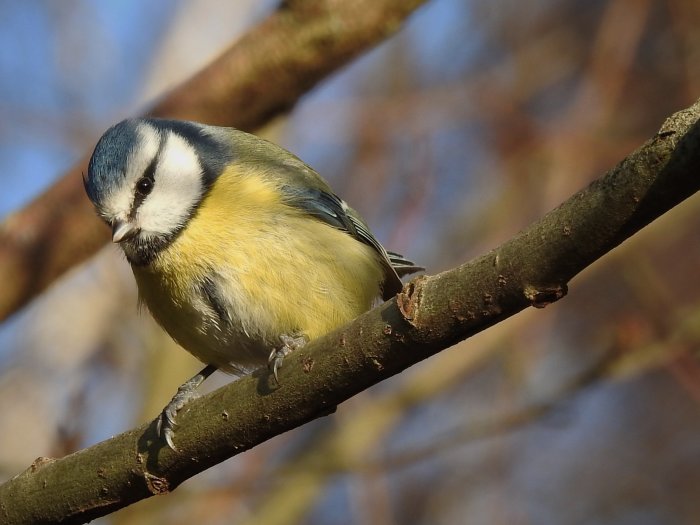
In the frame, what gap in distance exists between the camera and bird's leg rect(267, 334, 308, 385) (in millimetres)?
2336

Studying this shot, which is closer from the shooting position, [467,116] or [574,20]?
[467,116]

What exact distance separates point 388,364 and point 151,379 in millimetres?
2614

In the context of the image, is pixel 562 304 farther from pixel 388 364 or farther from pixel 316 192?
pixel 388 364

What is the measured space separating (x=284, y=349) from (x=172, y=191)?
72 cm

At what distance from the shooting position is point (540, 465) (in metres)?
6.69

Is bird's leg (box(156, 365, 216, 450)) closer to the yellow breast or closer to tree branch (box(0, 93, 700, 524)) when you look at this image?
tree branch (box(0, 93, 700, 524))

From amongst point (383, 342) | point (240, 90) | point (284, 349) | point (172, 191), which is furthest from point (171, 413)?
point (240, 90)

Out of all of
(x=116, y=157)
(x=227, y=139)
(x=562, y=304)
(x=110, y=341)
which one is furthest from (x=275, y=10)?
(x=562, y=304)

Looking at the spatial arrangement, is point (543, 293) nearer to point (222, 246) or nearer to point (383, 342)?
point (383, 342)

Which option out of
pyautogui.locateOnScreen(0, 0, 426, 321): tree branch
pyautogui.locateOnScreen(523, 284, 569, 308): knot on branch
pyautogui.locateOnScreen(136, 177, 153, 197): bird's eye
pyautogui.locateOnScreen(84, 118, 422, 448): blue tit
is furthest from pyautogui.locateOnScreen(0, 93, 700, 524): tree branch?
pyautogui.locateOnScreen(0, 0, 426, 321): tree branch

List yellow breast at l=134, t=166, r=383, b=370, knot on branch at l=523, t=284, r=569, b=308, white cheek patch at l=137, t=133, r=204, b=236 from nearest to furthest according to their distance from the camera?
1. knot on branch at l=523, t=284, r=569, b=308
2. yellow breast at l=134, t=166, r=383, b=370
3. white cheek patch at l=137, t=133, r=204, b=236

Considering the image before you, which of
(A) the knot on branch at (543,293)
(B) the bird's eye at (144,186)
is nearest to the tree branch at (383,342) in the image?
(A) the knot on branch at (543,293)

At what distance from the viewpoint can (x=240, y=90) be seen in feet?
12.1

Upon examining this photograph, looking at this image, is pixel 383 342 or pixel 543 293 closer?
pixel 543 293
